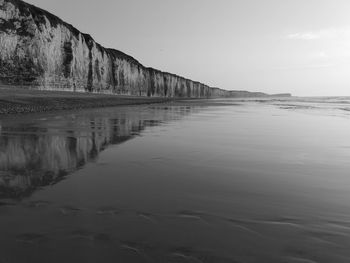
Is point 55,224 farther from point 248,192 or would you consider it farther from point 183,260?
point 248,192

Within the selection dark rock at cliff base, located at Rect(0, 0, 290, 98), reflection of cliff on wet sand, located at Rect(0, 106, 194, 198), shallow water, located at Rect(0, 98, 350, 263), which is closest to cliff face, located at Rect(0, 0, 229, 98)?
dark rock at cliff base, located at Rect(0, 0, 290, 98)

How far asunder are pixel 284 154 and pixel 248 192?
13.2 ft

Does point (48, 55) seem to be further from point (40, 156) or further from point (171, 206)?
point (171, 206)

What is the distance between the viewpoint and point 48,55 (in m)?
50.1

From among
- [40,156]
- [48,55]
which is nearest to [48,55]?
[48,55]

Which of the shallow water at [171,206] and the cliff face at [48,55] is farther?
the cliff face at [48,55]

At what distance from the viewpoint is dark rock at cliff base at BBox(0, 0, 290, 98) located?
4244cm

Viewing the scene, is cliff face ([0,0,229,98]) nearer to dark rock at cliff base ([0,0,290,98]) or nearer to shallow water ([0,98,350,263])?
dark rock at cliff base ([0,0,290,98])

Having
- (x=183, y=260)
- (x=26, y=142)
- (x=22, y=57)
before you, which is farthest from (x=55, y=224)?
(x=22, y=57)

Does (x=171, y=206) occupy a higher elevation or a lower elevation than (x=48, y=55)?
lower

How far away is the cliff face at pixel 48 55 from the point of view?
42469 millimetres

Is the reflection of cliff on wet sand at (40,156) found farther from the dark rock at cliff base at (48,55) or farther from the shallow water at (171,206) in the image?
the dark rock at cliff base at (48,55)

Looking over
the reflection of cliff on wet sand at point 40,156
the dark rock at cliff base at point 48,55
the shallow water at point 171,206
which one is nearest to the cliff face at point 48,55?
the dark rock at cliff base at point 48,55

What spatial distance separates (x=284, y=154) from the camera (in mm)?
8719
